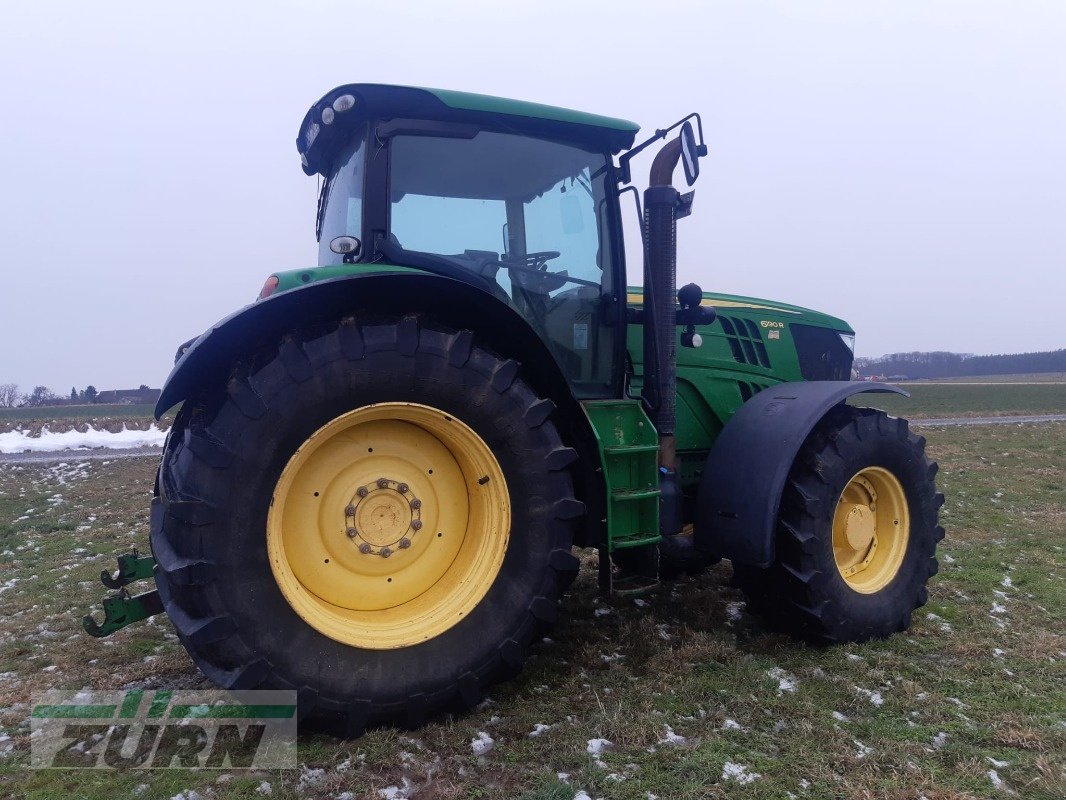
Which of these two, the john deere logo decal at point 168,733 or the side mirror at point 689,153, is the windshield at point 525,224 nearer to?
the side mirror at point 689,153

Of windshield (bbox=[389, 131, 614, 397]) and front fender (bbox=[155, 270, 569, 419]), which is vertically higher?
windshield (bbox=[389, 131, 614, 397])

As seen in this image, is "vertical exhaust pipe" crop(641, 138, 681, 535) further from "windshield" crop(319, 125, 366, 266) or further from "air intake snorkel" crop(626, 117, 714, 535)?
"windshield" crop(319, 125, 366, 266)

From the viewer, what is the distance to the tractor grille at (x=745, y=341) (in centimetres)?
446

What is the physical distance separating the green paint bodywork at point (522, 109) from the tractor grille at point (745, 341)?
1437 mm

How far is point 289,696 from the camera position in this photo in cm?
247

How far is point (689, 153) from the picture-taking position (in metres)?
3.54

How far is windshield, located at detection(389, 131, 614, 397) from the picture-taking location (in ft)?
10.5

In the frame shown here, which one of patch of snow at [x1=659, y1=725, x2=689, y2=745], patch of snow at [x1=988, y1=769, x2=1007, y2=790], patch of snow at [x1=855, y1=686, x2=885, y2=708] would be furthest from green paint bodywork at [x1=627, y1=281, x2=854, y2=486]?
patch of snow at [x1=988, y1=769, x2=1007, y2=790]

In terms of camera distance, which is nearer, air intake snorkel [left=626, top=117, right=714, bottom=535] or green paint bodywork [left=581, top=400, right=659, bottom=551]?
green paint bodywork [left=581, top=400, right=659, bottom=551]

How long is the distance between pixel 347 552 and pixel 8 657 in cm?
205

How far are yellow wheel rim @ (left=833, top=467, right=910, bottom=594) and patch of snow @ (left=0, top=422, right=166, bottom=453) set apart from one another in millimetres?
14753

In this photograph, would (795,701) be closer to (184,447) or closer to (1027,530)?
(184,447)

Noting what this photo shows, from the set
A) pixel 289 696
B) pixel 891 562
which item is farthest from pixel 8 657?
pixel 891 562

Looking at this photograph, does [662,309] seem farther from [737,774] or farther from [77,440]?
[77,440]
